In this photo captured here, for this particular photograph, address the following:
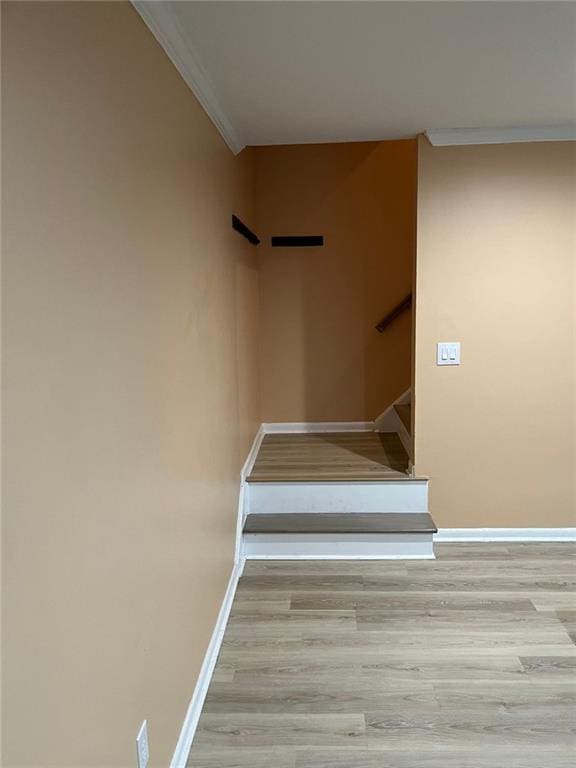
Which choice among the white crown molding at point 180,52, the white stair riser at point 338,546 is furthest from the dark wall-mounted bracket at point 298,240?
the white stair riser at point 338,546

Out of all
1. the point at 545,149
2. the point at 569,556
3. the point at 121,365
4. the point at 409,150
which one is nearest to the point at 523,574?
the point at 569,556

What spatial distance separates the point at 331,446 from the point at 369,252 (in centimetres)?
140

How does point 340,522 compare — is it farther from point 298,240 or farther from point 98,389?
point 98,389

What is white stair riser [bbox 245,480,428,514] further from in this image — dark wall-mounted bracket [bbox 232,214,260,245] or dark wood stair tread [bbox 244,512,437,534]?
dark wall-mounted bracket [bbox 232,214,260,245]

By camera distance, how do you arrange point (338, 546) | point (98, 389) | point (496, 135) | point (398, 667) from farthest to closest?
point (338, 546), point (496, 135), point (398, 667), point (98, 389)

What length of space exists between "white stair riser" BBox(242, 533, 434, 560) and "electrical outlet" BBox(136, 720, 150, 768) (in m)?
1.84

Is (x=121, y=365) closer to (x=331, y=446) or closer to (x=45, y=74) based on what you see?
(x=45, y=74)

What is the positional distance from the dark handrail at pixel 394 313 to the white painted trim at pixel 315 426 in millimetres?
707

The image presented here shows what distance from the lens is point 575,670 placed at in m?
2.40

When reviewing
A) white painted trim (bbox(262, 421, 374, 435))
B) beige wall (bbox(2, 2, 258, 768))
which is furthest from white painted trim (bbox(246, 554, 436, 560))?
white painted trim (bbox(262, 421, 374, 435))

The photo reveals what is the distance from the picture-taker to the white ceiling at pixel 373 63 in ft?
6.03

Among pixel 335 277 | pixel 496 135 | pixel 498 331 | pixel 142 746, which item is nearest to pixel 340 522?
pixel 498 331

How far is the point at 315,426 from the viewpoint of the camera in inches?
185

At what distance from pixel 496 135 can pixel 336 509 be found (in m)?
2.16
